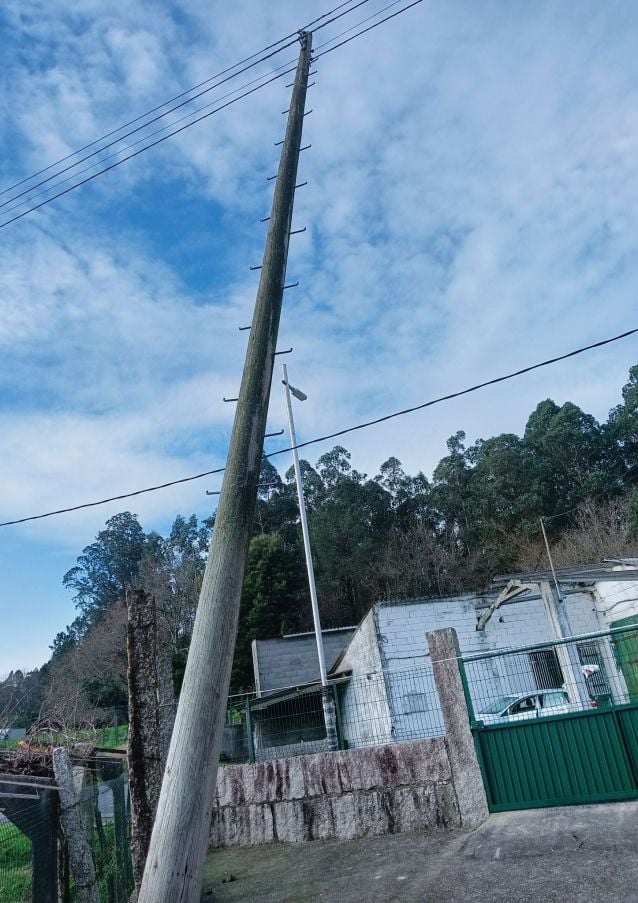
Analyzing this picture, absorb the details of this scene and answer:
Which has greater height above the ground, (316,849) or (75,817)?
(75,817)

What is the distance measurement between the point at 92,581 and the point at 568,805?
5045 centimetres

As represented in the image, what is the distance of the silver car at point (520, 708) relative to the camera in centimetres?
798

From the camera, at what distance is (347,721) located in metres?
10.9

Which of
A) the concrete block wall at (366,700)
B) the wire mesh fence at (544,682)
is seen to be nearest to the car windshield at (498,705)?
the wire mesh fence at (544,682)

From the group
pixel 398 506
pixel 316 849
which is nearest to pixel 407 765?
pixel 316 849

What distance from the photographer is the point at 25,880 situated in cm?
839

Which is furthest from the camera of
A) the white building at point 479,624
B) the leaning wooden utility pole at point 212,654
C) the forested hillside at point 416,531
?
the forested hillside at point 416,531

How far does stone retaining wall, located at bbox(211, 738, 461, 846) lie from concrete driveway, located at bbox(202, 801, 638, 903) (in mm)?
254

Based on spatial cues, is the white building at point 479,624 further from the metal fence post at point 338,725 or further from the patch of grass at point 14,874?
the patch of grass at point 14,874

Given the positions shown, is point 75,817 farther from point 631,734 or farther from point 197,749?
point 631,734

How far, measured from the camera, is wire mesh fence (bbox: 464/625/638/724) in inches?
312

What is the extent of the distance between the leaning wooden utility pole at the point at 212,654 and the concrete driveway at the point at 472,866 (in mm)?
2998

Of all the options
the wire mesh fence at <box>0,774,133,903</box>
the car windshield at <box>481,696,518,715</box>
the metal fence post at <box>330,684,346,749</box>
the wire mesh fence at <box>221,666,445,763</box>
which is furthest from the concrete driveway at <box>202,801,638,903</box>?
the wire mesh fence at <box>221,666,445,763</box>

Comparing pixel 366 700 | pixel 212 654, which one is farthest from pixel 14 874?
pixel 212 654
